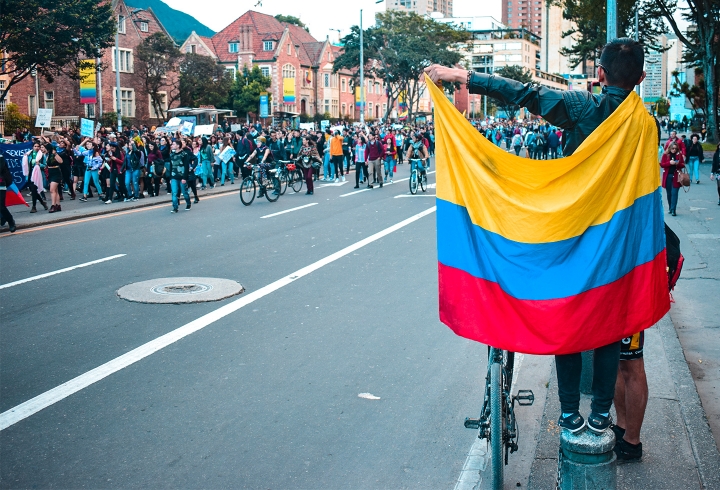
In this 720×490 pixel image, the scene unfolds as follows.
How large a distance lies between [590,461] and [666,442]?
1594 millimetres

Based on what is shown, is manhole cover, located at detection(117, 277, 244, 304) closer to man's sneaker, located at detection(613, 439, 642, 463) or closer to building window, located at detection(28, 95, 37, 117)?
man's sneaker, located at detection(613, 439, 642, 463)

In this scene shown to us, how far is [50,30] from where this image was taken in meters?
28.2

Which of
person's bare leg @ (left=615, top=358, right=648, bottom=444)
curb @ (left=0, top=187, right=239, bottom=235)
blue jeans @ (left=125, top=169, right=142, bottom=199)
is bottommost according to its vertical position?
person's bare leg @ (left=615, top=358, right=648, bottom=444)

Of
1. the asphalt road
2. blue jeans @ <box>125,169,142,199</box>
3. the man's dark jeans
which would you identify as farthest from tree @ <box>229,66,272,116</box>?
the man's dark jeans

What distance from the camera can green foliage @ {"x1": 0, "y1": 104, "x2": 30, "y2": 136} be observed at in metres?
42.7

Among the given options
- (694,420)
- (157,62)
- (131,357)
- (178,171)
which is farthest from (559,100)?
(157,62)

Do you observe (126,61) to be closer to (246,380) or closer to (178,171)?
(178,171)

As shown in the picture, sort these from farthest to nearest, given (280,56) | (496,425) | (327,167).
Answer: (280,56)
(327,167)
(496,425)

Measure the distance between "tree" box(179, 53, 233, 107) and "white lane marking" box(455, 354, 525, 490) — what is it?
58590 millimetres

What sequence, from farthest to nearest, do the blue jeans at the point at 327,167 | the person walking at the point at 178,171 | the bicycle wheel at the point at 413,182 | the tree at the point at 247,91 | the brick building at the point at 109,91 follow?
the tree at the point at 247,91 < the brick building at the point at 109,91 < the blue jeans at the point at 327,167 < the bicycle wheel at the point at 413,182 < the person walking at the point at 178,171

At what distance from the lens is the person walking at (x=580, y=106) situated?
10.9 ft

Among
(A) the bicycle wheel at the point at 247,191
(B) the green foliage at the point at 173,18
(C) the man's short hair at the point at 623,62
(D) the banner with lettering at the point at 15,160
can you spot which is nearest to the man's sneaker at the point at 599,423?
(C) the man's short hair at the point at 623,62

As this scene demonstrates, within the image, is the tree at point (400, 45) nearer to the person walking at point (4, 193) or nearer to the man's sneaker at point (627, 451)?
the person walking at point (4, 193)

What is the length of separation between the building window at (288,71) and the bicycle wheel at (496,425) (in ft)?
281
